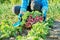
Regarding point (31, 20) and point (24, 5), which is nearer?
point (31, 20)

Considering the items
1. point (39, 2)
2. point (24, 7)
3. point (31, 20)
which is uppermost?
point (39, 2)

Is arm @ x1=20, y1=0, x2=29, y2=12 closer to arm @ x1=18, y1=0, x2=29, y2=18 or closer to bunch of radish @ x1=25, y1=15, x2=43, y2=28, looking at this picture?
arm @ x1=18, y1=0, x2=29, y2=18

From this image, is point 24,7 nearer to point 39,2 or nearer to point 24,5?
point 24,5

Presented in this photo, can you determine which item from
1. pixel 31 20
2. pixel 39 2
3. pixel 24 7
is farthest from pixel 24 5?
pixel 31 20

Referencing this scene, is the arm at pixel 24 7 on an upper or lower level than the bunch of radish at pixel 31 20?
upper

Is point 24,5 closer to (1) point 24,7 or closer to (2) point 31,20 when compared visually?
(1) point 24,7

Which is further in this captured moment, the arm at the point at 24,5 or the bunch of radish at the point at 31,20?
the arm at the point at 24,5

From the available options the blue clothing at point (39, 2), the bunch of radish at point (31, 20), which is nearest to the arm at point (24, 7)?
the blue clothing at point (39, 2)

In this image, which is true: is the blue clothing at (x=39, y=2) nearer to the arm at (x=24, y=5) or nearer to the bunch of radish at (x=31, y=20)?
the arm at (x=24, y=5)

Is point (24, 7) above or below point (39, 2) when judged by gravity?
below

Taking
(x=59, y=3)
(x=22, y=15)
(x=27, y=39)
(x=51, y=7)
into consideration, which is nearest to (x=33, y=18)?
(x=22, y=15)

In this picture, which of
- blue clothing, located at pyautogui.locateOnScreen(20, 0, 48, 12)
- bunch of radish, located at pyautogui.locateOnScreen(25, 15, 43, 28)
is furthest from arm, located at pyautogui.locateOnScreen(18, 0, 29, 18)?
bunch of radish, located at pyautogui.locateOnScreen(25, 15, 43, 28)

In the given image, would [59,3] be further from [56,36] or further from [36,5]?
[56,36]

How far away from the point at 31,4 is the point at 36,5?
16 centimetres
